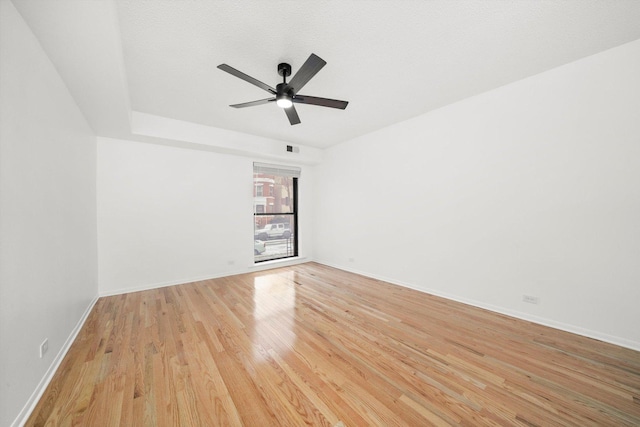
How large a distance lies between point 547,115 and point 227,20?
334 cm

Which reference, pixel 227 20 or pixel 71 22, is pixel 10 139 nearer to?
pixel 71 22

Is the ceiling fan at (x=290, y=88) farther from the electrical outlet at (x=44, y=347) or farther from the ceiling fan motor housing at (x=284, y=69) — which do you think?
the electrical outlet at (x=44, y=347)

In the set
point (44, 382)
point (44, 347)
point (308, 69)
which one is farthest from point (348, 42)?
point (44, 382)

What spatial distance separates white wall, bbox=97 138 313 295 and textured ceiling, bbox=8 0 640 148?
107 cm

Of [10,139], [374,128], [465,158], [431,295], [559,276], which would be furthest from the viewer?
[374,128]

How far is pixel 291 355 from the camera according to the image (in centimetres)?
192

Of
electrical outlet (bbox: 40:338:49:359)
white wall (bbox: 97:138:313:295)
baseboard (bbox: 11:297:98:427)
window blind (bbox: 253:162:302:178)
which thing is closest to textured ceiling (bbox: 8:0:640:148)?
white wall (bbox: 97:138:313:295)

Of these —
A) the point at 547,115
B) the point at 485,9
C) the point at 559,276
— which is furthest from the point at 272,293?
the point at 547,115

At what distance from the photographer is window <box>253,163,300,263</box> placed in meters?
4.97

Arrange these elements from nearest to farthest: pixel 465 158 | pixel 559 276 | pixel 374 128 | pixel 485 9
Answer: pixel 485 9
pixel 559 276
pixel 465 158
pixel 374 128

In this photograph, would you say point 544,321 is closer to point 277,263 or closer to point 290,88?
point 290,88

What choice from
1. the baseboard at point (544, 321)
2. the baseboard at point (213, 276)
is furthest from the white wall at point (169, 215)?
the baseboard at point (544, 321)

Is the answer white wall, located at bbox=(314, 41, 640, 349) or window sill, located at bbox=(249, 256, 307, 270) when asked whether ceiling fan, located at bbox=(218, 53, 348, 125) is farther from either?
window sill, located at bbox=(249, 256, 307, 270)

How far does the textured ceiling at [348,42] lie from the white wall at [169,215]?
1.07 m
